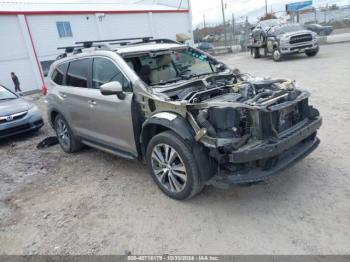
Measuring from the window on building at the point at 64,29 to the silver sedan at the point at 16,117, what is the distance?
15533mm

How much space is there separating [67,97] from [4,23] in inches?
648

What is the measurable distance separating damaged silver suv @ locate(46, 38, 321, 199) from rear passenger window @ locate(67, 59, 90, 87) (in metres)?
0.02

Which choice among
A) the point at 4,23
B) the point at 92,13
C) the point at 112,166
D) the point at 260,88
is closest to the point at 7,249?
the point at 112,166

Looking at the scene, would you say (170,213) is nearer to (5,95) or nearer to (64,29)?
(5,95)

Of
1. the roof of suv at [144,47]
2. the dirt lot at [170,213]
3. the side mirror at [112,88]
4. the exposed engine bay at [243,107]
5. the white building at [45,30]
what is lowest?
the dirt lot at [170,213]

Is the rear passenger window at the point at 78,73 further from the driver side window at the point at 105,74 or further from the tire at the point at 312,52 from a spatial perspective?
the tire at the point at 312,52

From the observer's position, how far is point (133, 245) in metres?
3.09

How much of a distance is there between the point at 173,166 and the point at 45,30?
20526 mm

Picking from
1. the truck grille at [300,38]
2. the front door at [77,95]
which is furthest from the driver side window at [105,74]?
the truck grille at [300,38]

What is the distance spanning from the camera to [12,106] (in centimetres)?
734

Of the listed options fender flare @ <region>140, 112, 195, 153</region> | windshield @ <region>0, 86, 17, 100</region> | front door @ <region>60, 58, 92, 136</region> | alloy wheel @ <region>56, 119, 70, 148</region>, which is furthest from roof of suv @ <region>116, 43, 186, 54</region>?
windshield @ <region>0, 86, 17, 100</region>

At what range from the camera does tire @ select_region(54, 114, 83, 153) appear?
5625mm

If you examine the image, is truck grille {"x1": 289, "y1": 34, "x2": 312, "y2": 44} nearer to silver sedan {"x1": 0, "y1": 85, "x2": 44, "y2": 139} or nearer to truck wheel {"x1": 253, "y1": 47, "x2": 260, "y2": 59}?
truck wheel {"x1": 253, "y1": 47, "x2": 260, "y2": 59}

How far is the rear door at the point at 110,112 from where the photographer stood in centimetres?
411
